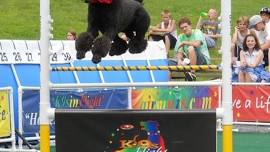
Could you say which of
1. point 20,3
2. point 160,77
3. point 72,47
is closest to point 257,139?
point 160,77

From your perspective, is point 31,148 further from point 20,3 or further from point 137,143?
point 20,3

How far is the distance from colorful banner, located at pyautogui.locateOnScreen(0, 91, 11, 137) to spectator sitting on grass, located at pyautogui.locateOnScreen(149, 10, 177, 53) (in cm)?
362

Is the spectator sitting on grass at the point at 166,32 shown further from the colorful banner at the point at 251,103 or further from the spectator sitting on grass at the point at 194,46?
the spectator sitting on grass at the point at 194,46

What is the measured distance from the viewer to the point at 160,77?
41.2 ft

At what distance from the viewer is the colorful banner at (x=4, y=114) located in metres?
9.88

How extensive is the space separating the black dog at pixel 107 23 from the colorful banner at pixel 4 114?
3.94 m

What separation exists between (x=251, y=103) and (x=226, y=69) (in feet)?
19.8

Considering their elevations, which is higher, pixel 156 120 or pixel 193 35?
pixel 193 35

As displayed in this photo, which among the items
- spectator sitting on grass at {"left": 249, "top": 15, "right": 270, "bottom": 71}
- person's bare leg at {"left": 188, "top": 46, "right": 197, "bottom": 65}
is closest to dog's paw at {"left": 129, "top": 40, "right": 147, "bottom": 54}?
person's bare leg at {"left": 188, "top": 46, "right": 197, "bottom": 65}

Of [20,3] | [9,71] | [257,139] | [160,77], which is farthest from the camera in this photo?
[20,3]

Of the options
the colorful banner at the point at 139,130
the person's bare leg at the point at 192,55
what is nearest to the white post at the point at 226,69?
the colorful banner at the point at 139,130

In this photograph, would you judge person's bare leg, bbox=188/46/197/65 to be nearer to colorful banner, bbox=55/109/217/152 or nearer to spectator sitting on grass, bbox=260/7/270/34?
colorful banner, bbox=55/109/217/152

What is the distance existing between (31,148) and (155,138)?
4.40 meters

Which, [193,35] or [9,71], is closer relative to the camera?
[193,35]
